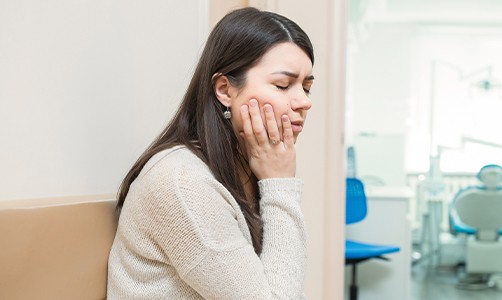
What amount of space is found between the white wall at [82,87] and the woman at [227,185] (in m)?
0.15

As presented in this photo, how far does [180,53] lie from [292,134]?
0.62 metres

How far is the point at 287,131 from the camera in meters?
1.27

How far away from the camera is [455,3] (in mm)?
6250

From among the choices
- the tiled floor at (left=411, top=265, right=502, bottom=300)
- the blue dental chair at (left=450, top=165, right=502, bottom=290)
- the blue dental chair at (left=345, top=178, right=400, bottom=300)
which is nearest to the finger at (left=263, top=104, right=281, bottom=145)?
the blue dental chair at (left=345, top=178, right=400, bottom=300)

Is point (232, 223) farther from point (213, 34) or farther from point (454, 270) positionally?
point (454, 270)

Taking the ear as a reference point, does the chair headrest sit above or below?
below

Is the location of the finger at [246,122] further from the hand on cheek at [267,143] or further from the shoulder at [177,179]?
the shoulder at [177,179]

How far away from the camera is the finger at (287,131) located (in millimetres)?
1249

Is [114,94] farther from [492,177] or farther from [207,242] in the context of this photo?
[492,177]

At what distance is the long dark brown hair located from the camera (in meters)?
1.20

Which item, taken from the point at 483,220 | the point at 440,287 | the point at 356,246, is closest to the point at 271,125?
the point at 356,246

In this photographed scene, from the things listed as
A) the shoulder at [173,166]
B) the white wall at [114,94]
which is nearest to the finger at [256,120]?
the shoulder at [173,166]

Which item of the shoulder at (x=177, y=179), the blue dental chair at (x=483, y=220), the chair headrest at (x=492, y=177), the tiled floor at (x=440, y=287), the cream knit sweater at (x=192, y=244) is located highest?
the shoulder at (x=177, y=179)

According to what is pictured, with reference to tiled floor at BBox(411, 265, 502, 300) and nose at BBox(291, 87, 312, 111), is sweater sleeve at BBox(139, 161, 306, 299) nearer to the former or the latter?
nose at BBox(291, 87, 312, 111)
